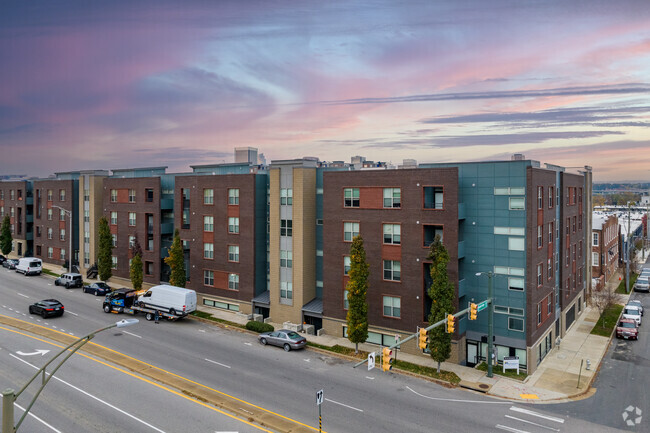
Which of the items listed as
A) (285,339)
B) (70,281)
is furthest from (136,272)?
(285,339)

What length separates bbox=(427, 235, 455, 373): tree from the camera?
33.2 meters

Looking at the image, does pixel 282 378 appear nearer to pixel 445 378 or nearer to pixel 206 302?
pixel 445 378

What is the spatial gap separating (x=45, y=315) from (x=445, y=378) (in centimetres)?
3902

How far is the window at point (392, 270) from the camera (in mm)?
38809

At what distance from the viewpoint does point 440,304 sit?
33.1 metres

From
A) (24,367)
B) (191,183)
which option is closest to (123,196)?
(191,183)

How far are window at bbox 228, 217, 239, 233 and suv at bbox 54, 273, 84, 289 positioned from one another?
84.3 feet

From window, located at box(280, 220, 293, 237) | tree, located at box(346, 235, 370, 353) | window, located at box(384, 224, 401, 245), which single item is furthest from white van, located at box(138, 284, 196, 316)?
window, located at box(384, 224, 401, 245)

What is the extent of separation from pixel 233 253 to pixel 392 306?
1952 cm

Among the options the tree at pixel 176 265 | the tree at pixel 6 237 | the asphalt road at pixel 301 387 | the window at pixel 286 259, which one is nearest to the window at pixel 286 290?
the window at pixel 286 259

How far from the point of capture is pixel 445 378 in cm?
3300

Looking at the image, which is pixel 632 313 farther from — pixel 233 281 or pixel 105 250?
pixel 105 250

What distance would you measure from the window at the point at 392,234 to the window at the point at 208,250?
71.6 ft

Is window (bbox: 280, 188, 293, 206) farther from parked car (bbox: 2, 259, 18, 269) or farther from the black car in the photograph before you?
parked car (bbox: 2, 259, 18, 269)
